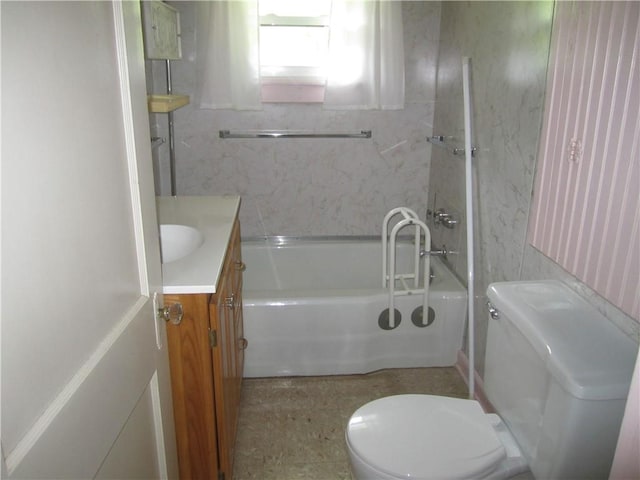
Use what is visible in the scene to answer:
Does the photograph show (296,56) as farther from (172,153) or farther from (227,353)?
(227,353)

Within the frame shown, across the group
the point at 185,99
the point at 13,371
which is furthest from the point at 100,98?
the point at 185,99

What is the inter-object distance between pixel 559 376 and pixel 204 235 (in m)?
1.19

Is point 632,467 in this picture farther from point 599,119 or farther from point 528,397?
point 599,119

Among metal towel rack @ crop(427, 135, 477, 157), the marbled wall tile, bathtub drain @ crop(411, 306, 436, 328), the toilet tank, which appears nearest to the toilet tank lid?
the toilet tank

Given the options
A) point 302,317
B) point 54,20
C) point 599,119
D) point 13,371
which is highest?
point 54,20

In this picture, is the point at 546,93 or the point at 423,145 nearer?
the point at 546,93

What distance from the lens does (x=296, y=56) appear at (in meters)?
2.74

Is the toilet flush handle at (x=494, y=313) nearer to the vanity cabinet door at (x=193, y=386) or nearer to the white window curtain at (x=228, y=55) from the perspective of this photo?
the vanity cabinet door at (x=193, y=386)

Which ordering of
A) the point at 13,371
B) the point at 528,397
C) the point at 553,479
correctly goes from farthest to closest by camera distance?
the point at 528,397 → the point at 553,479 → the point at 13,371

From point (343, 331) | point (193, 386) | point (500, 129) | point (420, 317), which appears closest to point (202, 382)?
point (193, 386)

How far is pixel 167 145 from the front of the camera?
2807 mm

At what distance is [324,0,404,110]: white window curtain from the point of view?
2.54 m

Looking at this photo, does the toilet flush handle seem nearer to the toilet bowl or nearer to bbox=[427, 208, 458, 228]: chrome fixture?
the toilet bowl

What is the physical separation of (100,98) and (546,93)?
1.34 meters
